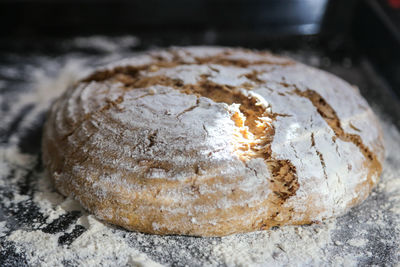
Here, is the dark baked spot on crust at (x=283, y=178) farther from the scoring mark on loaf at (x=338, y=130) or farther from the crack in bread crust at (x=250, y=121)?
the scoring mark on loaf at (x=338, y=130)

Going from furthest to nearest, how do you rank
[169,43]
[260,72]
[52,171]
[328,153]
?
[169,43] < [260,72] < [52,171] < [328,153]

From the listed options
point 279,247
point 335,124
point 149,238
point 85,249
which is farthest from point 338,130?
point 85,249

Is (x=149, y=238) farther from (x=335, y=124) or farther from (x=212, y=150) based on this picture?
(x=335, y=124)

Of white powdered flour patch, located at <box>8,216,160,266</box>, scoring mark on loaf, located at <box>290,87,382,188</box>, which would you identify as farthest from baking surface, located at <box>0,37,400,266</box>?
scoring mark on loaf, located at <box>290,87,382,188</box>

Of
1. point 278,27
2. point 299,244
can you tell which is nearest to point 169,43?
point 278,27

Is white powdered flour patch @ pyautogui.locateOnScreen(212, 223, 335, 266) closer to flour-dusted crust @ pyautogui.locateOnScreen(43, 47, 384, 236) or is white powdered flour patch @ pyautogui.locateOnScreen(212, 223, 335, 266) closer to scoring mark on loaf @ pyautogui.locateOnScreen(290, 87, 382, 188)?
flour-dusted crust @ pyautogui.locateOnScreen(43, 47, 384, 236)

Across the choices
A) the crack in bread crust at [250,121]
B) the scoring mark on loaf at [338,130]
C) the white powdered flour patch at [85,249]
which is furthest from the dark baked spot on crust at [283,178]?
the white powdered flour patch at [85,249]

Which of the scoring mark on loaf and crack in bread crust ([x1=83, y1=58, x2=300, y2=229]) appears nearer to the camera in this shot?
crack in bread crust ([x1=83, y1=58, x2=300, y2=229])

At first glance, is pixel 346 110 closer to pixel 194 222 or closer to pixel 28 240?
pixel 194 222
